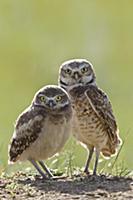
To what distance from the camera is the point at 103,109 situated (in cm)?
1335

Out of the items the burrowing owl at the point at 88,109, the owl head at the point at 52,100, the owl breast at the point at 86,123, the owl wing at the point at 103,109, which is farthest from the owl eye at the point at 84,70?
the owl head at the point at 52,100

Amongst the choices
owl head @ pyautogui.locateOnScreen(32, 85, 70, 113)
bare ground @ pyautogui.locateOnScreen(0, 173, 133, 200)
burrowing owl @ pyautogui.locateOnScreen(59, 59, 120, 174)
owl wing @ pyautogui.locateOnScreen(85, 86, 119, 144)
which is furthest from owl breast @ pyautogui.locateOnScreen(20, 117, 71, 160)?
owl wing @ pyautogui.locateOnScreen(85, 86, 119, 144)

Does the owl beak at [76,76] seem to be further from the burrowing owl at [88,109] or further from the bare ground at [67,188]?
the bare ground at [67,188]

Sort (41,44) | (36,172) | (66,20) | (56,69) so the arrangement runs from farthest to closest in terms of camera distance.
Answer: (66,20) < (41,44) < (56,69) < (36,172)

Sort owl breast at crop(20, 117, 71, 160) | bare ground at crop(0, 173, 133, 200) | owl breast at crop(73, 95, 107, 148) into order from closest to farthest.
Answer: bare ground at crop(0, 173, 133, 200)
owl breast at crop(20, 117, 71, 160)
owl breast at crop(73, 95, 107, 148)

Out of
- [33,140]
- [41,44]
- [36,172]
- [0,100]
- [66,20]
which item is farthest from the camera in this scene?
[66,20]

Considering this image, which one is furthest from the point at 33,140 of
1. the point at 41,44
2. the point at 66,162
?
the point at 41,44

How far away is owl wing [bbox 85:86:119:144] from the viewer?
13336 mm

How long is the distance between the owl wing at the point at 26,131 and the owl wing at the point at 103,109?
1227 mm

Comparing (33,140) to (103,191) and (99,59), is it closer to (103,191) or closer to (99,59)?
(103,191)

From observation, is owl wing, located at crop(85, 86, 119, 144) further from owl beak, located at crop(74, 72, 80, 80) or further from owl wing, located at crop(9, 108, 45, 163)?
owl wing, located at crop(9, 108, 45, 163)

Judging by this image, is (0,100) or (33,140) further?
(0,100)

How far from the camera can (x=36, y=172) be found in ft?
42.7

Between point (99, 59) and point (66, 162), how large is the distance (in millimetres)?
10188
